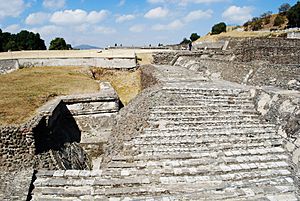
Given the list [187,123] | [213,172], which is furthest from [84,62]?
[213,172]

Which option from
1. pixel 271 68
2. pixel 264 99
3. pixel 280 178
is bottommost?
pixel 280 178

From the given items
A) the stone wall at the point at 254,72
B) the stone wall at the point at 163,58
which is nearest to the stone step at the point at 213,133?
the stone wall at the point at 254,72

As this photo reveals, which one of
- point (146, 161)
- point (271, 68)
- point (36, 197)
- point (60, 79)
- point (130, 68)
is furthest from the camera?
point (130, 68)

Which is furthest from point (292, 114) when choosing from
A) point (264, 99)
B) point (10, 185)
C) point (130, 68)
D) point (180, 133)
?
point (130, 68)

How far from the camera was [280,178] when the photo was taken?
5047mm

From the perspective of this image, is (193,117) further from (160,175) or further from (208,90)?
(160,175)

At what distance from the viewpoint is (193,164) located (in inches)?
212

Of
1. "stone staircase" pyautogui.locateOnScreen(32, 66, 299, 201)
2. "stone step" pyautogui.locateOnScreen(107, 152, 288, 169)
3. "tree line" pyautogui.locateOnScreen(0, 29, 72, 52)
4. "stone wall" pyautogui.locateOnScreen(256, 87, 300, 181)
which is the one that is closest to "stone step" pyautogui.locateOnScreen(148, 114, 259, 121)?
"stone staircase" pyautogui.locateOnScreen(32, 66, 299, 201)

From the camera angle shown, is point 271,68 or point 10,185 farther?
point 271,68

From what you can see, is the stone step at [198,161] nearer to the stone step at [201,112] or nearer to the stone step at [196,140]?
the stone step at [196,140]

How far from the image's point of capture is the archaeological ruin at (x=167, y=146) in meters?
4.81

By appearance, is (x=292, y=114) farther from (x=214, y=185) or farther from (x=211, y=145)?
(x=214, y=185)

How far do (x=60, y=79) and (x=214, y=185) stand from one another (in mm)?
8754

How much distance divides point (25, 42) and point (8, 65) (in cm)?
1592
